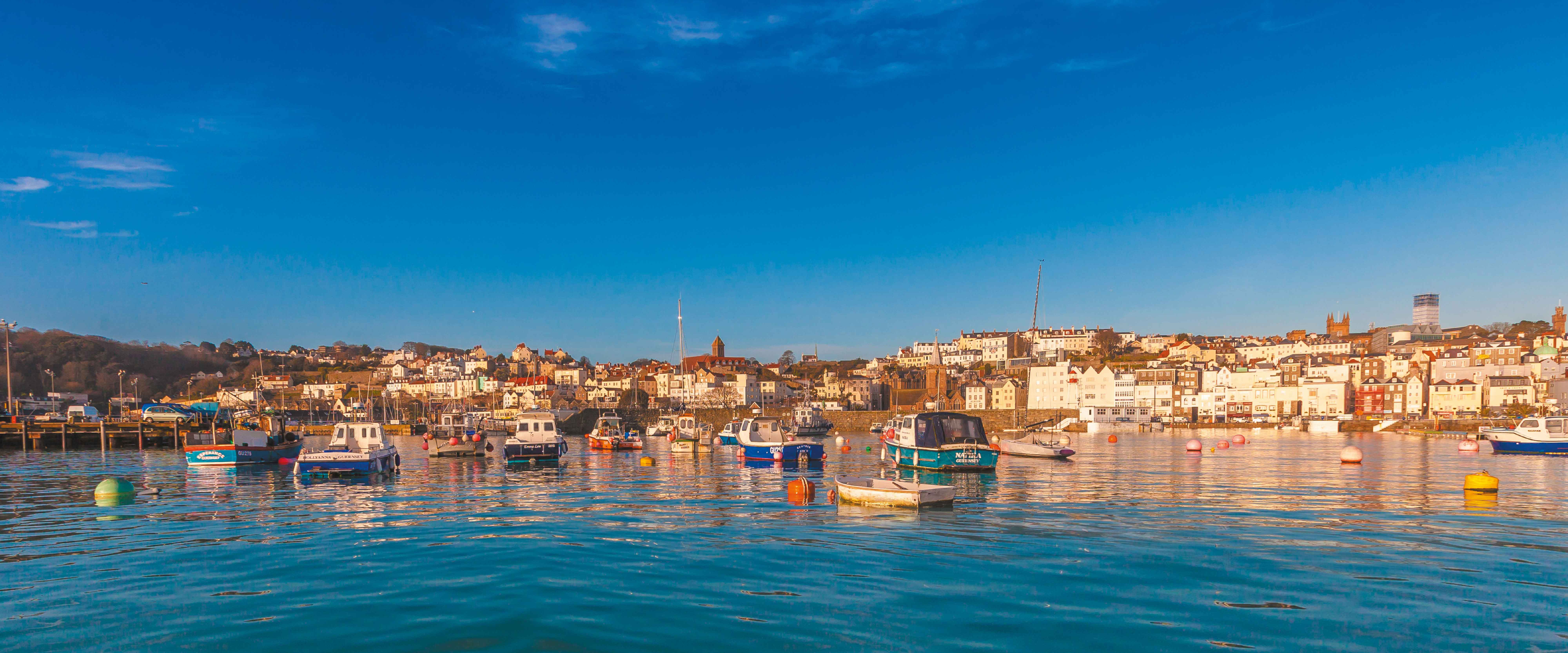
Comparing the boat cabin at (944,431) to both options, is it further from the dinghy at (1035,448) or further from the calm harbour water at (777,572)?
the dinghy at (1035,448)

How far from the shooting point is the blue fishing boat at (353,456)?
33.9 metres

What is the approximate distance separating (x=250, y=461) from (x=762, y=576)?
3894cm

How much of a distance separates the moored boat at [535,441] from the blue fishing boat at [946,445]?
1787 centimetres

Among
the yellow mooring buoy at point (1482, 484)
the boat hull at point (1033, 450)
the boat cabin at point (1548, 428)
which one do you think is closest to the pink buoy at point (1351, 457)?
the boat hull at point (1033, 450)

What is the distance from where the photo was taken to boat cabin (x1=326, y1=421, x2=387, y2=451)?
125 ft

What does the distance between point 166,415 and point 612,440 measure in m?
41.1

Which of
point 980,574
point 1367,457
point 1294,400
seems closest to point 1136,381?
point 1294,400

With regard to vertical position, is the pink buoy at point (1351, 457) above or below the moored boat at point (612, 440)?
above

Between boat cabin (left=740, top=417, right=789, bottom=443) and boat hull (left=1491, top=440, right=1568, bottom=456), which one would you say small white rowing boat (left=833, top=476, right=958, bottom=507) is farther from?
boat hull (left=1491, top=440, right=1568, bottom=456)

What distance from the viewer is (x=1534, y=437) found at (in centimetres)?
5597

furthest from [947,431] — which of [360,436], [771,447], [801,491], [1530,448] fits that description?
[1530,448]

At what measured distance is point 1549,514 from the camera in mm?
22609

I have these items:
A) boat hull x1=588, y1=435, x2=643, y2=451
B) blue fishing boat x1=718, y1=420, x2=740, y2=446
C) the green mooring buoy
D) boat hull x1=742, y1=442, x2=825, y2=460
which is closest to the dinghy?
boat hull x1=742, y1=442, x2=825, y2=460

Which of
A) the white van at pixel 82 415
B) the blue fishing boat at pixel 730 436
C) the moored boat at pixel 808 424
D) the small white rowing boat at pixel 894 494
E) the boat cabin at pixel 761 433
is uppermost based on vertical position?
the small white rowing boat at pixel 894 494
